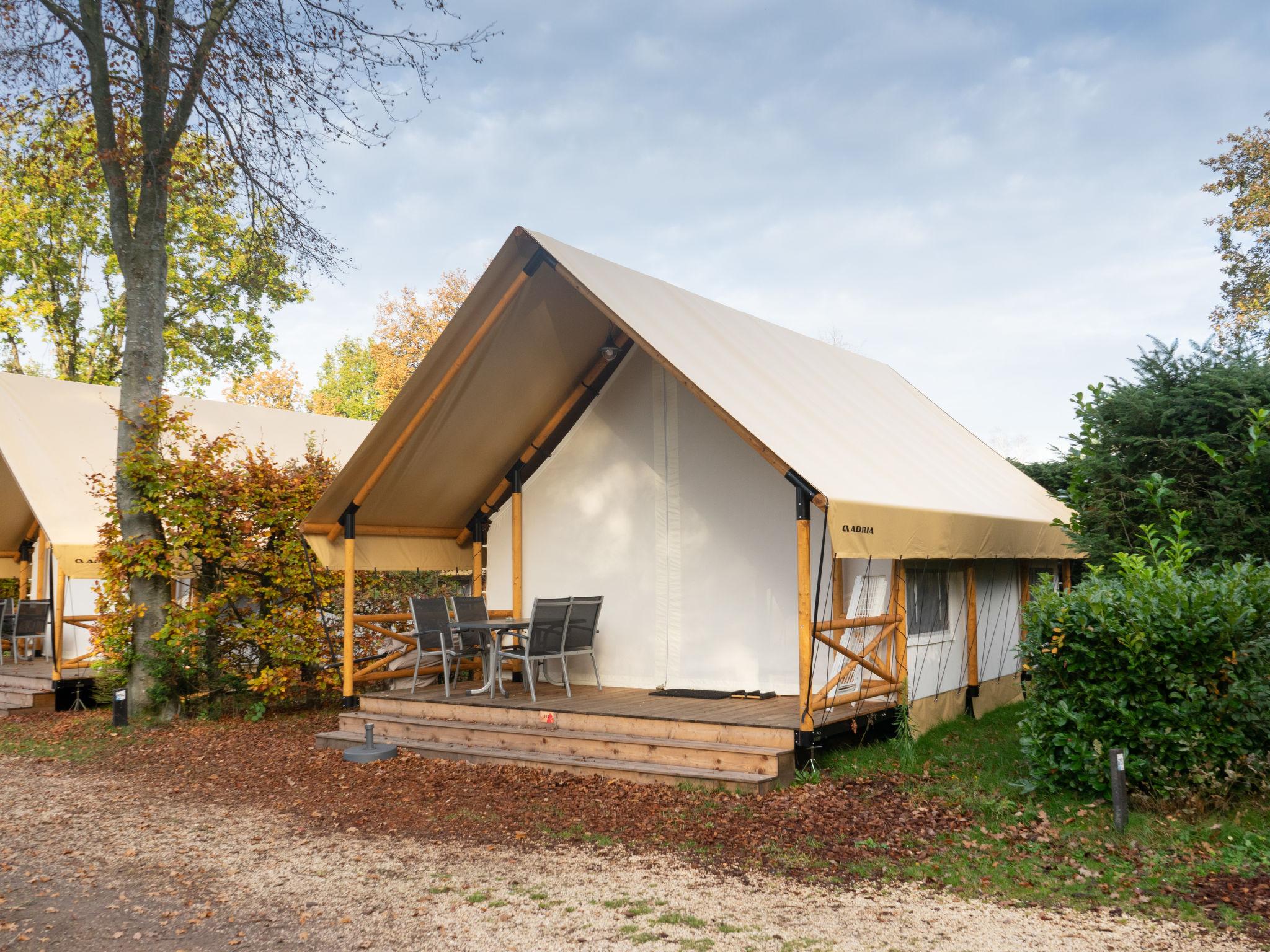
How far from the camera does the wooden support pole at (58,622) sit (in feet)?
36.2

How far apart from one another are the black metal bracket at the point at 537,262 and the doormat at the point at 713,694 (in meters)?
3.72

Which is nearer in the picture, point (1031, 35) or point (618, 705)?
point (618, 705)

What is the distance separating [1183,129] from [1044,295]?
7.74m

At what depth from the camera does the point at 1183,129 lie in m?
17.4

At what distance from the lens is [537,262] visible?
7.30 meters

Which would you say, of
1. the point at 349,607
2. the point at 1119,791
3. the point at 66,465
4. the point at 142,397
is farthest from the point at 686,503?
the point at 66,465

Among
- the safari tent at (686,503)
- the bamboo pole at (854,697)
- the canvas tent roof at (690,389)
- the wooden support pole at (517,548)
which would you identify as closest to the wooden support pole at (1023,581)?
the safari tent at (686,503)

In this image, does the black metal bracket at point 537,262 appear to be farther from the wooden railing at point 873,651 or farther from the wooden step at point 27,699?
the wooden step at point 27,699

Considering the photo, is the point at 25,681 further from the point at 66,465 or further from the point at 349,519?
the point at 349,519

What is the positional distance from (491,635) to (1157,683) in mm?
5197

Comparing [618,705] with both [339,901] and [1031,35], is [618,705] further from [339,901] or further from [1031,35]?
[1031,35]

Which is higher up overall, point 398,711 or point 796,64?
point 796,64

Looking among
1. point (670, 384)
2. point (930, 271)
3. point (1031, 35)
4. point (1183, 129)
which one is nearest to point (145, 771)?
point (670, 384)

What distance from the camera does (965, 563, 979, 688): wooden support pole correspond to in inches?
380
